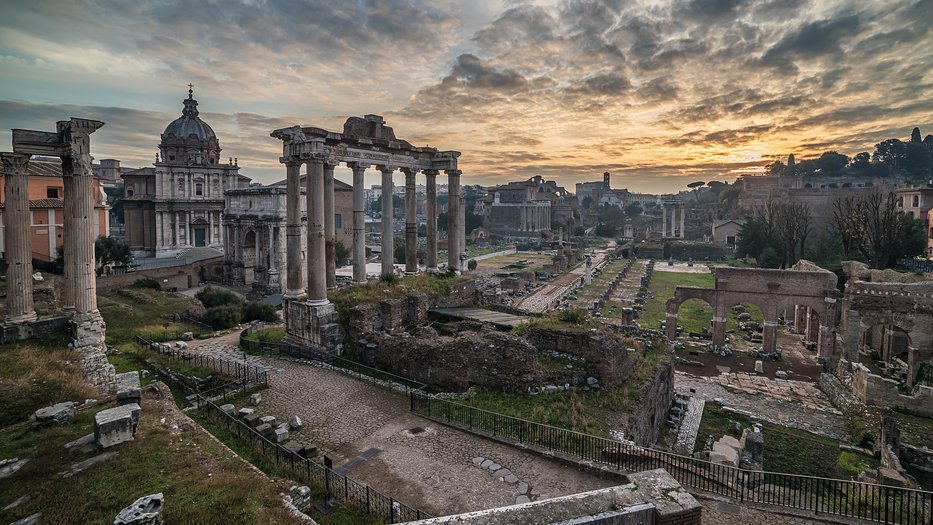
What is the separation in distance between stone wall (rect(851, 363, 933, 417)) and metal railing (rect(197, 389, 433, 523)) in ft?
65.4

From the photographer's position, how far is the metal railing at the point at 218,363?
49.1ft

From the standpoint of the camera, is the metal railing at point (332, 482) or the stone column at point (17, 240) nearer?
the metal railing at point (332, 482)

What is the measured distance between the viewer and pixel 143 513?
621 cm

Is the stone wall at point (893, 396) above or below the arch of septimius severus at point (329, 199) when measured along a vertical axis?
below

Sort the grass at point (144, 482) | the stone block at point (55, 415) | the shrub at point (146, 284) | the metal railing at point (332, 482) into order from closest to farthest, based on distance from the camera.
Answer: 1. the grass at point (144, 482)
2. the metal railing at point (332, 482)
3. the stone block at point (55, 415)
4. the shrub at point (146, 284)

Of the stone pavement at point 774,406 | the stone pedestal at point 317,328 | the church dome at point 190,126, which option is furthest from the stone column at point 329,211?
the church dome at point 190,126

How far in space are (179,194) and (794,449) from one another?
55.1m

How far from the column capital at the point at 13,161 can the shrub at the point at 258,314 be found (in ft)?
44.2

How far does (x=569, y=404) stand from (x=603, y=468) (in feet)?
11.5

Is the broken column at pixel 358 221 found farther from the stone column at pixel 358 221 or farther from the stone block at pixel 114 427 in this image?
the stone block at pixel 114 427

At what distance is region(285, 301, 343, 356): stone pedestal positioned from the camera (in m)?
17.1

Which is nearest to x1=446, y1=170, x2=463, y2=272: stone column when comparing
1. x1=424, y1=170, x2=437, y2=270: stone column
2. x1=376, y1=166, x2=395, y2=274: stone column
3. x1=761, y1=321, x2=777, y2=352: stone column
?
x1=424, y1=170, x2=437, y2=270: stone column

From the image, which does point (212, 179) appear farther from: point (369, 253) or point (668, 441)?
point (668, 441)

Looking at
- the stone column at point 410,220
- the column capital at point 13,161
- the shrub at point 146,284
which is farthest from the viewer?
the shrub at point 146,284
